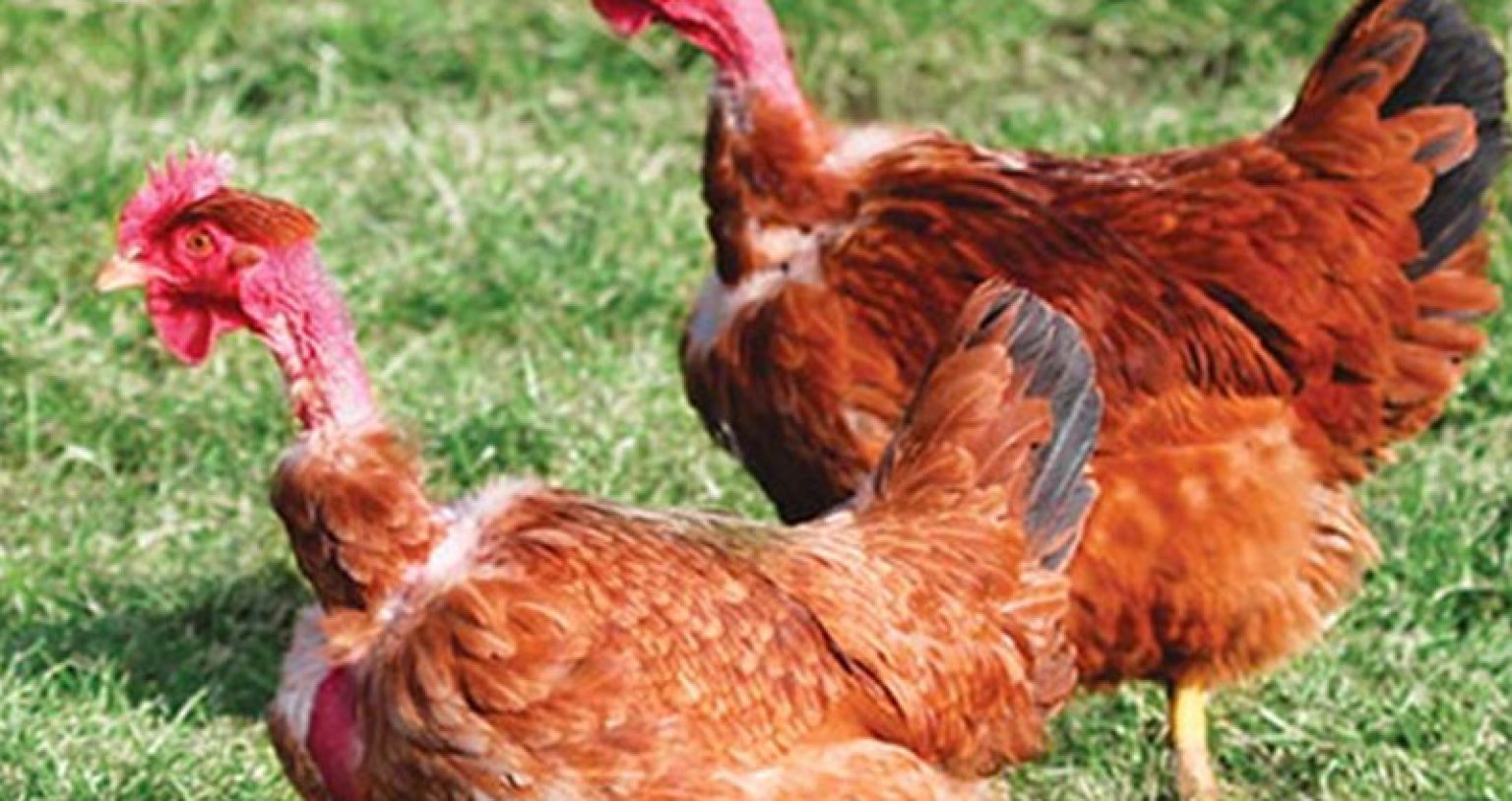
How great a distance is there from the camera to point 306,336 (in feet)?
14.4

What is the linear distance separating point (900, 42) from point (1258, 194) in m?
2.86

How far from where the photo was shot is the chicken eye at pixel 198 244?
14.5 ft

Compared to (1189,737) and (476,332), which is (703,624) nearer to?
(1189,737)

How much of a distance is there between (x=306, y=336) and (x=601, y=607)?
602 mm

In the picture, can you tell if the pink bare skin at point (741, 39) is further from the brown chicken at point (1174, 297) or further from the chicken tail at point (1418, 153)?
the chicken tail at point (1418, 153)

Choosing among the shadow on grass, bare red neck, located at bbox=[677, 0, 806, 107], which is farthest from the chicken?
the shadow on grass

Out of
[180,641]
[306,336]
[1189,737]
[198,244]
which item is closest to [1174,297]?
[1189,737]

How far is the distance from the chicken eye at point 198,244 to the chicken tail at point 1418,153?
2.21 m

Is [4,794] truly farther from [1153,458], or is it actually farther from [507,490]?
[1153,458]

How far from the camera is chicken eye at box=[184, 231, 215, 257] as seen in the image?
4406 mm

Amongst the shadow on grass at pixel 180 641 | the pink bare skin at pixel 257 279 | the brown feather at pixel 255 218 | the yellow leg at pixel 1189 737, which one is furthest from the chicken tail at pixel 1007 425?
the shadow on grass at pixel 180 641

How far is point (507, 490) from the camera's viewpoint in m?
4.49

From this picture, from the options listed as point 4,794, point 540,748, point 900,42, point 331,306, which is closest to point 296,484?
point 331,306

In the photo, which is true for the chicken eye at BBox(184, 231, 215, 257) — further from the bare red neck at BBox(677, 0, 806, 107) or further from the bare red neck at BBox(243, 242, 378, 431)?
the bare red neck at BBox(677, 0, 806, 107)
